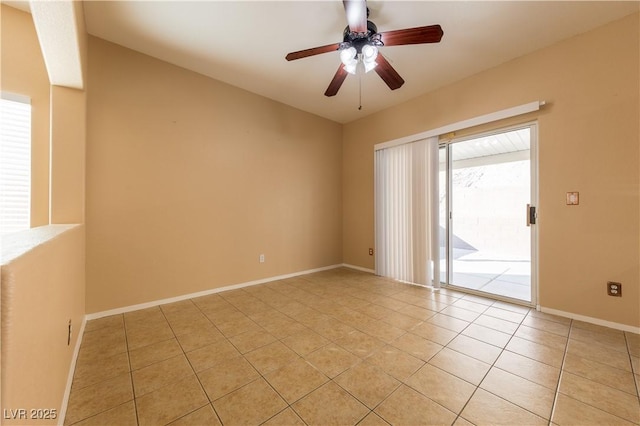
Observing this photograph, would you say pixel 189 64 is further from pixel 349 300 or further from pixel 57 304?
pixel 349 300

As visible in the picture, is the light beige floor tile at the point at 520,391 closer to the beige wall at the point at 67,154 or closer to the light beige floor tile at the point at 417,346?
the light beige floor tile at the point at 417,346

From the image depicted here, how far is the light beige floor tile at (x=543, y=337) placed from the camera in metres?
2.05

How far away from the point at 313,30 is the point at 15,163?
3.02 m

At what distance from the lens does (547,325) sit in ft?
7.85

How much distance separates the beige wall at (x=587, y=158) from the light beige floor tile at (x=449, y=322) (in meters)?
1.09

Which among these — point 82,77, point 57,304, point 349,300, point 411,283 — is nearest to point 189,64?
point 82,77

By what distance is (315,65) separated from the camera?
2.99 meters

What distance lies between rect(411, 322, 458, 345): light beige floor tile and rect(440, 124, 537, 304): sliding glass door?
1.37 meters

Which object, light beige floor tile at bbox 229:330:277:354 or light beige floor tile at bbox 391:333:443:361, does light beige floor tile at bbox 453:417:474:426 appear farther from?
light beige floor tile at bbox 229:330:277:354

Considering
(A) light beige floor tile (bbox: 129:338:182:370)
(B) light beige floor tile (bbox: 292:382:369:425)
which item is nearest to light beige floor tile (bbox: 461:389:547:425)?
(B) light beige floor tile (bbox: 292:382:369:425)

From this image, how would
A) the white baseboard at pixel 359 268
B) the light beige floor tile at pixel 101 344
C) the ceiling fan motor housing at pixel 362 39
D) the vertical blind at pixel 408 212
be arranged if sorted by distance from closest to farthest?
the light beige floor tile at pixel 101 344 → the ceiling fan motor housing at pixel 362 39 → the vertical blind at pixel 408 212 → the white baseboard at pixel 359 268

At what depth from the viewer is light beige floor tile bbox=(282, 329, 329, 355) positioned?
200 cm

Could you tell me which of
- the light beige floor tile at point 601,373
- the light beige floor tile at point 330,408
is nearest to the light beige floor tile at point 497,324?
the light beige floor tile at point 601,373

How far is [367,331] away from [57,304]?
2.20 metres
